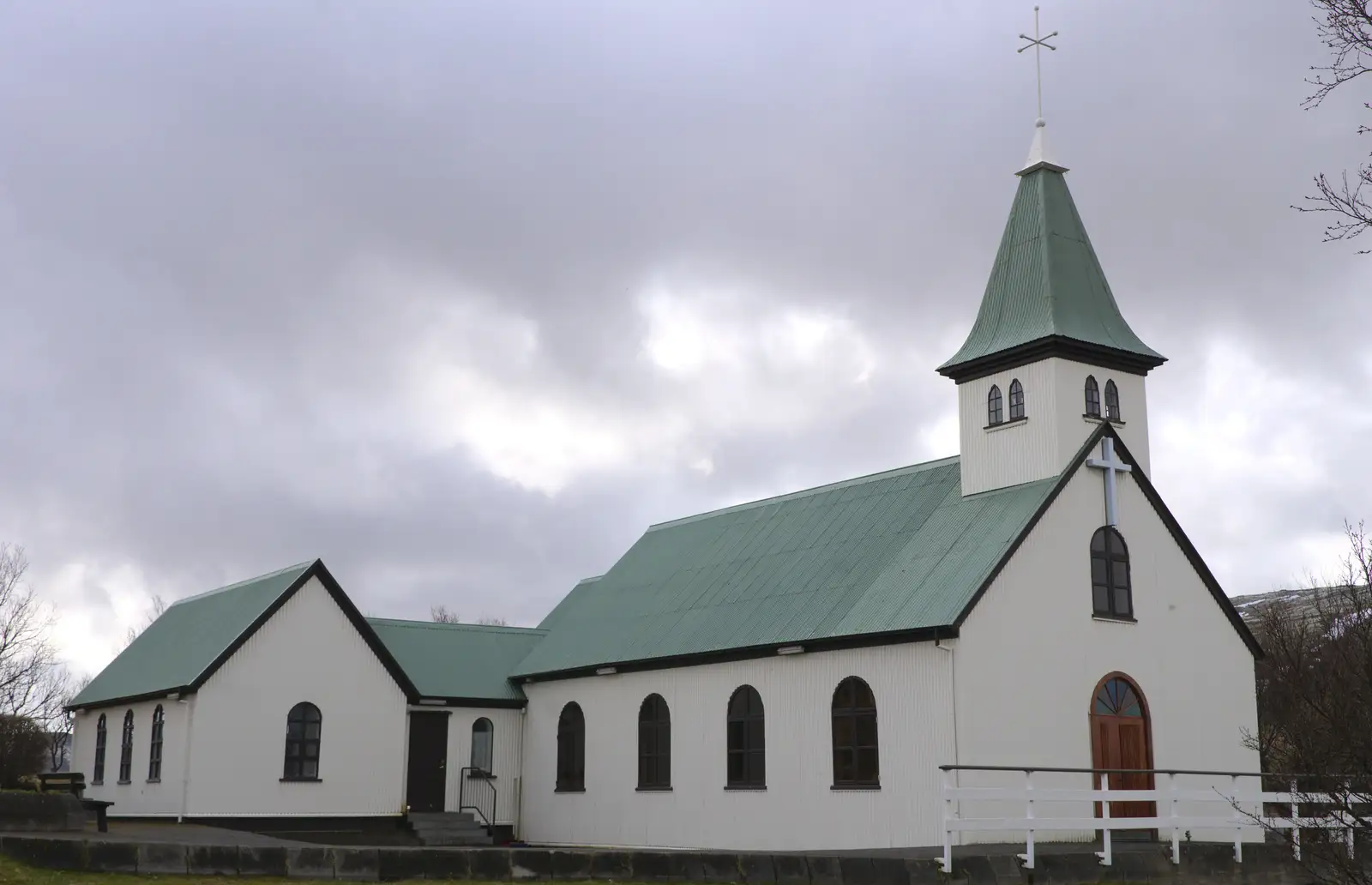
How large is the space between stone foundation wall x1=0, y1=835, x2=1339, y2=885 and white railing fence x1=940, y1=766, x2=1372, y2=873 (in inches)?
12.5

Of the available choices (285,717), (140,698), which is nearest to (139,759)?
(140,698)

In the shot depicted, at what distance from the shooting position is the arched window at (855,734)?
26.5 m

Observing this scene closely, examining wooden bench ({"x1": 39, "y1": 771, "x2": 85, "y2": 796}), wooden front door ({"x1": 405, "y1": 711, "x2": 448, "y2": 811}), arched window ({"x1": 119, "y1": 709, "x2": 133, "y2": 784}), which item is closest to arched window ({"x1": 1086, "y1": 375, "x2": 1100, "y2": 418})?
wooden front door ({"x1": 405, "y1": 711, "x2": 448, "y2": 811})

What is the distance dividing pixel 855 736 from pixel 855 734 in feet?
0.10

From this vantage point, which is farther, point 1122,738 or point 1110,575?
point 1110,575

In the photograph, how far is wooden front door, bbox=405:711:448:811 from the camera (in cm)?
3553

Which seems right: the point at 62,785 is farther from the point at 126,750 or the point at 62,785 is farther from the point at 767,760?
the point at 767,760

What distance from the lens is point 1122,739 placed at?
2722 cm

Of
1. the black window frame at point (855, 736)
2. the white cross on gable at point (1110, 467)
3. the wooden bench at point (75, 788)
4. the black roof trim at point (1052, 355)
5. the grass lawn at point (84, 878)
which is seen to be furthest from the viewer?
the black roof trim at point (1052, 355)

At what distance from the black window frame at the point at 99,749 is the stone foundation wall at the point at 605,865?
21324 millimetres

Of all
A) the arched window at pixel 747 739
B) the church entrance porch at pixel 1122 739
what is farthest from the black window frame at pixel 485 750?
the church entrance porch at pixel 1122 739

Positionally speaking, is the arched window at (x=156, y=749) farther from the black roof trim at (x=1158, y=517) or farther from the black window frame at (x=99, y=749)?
the black roof trim at (x=1158, y=517)

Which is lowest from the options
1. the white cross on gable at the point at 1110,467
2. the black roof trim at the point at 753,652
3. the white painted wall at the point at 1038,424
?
the black roof trim at the point at 753,652

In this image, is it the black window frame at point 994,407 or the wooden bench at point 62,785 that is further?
the black window frame at point 994,407
